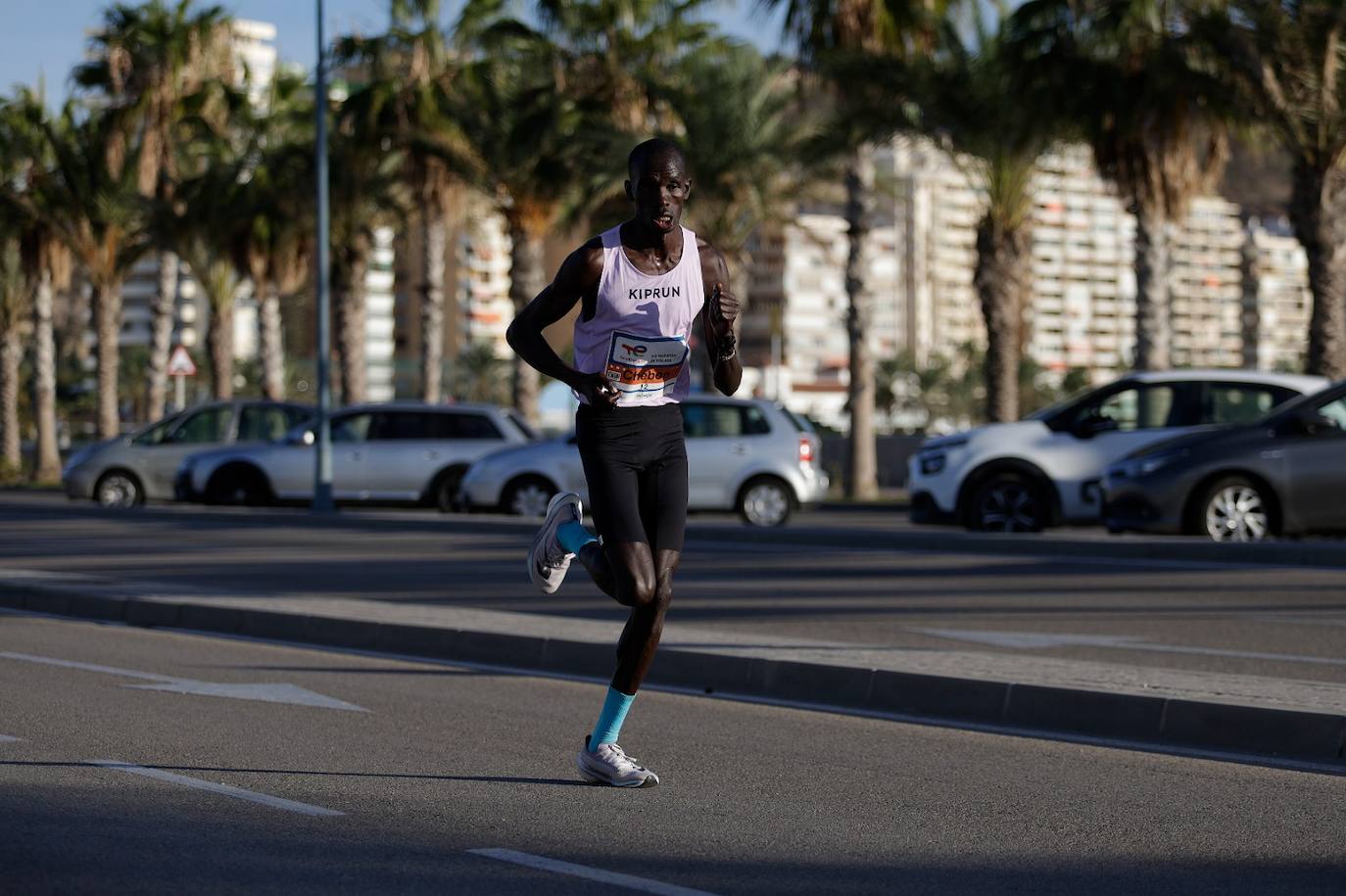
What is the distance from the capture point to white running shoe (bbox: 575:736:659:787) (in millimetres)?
6316

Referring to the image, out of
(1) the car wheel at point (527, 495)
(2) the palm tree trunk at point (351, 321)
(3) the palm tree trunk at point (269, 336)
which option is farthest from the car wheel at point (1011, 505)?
(3) the palm tree trunk at point (269, 336)

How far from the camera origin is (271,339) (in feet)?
146

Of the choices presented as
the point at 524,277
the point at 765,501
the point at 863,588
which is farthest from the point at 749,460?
the point at 524,277

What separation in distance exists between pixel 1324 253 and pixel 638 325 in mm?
23750

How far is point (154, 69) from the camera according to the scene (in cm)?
4312

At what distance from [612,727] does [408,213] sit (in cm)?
3842

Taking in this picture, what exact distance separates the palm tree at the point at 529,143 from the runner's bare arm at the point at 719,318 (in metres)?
29.8

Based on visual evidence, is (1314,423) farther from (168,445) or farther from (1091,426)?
(168,445)

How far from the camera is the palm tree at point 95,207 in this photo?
44.6m

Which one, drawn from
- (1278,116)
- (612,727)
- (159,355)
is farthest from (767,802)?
(159,355)

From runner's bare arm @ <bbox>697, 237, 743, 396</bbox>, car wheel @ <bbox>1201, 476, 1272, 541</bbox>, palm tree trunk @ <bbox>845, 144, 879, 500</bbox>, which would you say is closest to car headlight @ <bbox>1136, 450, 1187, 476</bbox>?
car wheel @ <bbox>1201, 476, 1272, 541</bbox>

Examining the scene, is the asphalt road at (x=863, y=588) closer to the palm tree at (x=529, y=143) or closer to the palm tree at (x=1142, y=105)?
the palm tree at (x=1142, y=105)

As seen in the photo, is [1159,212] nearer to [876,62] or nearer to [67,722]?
[876,62]

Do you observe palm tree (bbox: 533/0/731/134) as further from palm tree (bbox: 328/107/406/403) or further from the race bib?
the race bib
